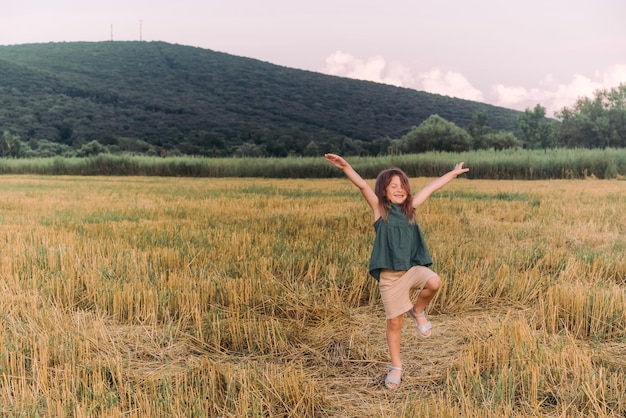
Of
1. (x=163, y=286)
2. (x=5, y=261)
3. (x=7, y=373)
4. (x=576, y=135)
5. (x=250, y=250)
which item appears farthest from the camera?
(x=576, y=135)

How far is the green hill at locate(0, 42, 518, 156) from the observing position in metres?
40.2

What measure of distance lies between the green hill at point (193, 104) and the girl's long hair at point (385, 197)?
33.5 meters

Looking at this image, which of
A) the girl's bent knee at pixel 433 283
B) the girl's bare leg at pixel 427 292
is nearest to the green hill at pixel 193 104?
the girl's bare leg at pixel 427 292

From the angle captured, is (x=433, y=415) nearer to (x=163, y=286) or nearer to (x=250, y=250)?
(x=163, y=286)

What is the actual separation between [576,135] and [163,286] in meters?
36.4

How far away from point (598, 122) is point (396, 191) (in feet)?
117

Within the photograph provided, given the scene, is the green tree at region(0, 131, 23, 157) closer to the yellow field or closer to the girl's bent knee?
the yellow field

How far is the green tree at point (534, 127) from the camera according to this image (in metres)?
47.2

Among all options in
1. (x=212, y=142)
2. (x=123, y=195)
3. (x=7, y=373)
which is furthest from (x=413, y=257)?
(x=212, y=142)

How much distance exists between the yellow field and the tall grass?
55.2ft

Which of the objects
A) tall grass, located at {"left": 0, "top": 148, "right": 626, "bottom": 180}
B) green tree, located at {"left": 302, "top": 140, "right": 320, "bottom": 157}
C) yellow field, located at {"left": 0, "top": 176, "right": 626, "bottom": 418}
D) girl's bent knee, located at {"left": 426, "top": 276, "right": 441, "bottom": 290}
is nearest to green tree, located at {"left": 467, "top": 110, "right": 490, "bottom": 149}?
green tree, located at {"left": 302, "top": 140, "right": 320, "bottom": 157}

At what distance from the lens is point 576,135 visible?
36.6 m

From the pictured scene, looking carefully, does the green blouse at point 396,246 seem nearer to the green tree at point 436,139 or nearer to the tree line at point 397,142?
the tree line at point 397,142

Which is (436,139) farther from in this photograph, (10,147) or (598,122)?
(10,147)
